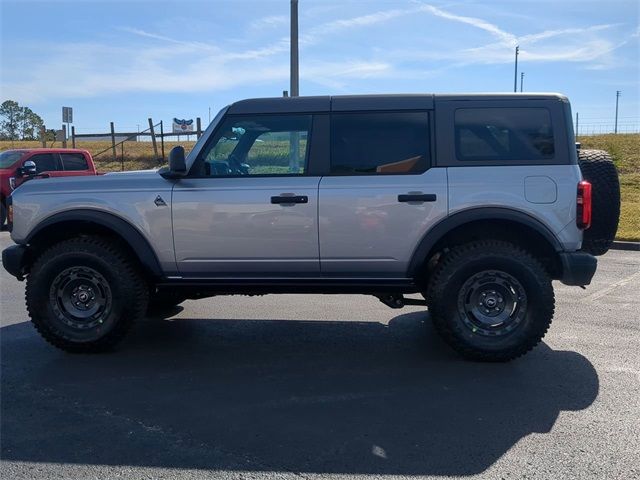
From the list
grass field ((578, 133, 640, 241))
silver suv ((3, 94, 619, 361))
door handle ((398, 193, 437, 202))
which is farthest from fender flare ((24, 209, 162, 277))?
grass field ((578, 133, 640, 241))

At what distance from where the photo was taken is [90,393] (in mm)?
4559

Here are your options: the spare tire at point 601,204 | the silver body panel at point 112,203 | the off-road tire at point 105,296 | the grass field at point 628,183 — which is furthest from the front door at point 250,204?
the grass field at point 628,183

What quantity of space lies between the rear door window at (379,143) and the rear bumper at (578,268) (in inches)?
52.5

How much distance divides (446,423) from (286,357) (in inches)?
69.2

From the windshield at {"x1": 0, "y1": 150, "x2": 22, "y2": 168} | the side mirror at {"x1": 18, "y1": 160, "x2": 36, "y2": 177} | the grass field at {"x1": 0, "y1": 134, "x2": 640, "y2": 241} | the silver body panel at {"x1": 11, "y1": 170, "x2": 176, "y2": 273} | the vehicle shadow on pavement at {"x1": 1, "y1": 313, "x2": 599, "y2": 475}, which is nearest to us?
the vehicle shadow on pavement at {"x1": 1, "y1": 313, "x2": 599, "y2": 475}

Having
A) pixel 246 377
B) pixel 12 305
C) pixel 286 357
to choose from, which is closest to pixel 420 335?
pixel 286 357

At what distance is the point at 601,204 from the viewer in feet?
17.8

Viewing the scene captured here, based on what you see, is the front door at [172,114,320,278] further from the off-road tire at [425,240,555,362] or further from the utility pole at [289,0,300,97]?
the utility pole at [289,0,300,97]

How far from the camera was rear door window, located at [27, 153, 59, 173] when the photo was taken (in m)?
16.0

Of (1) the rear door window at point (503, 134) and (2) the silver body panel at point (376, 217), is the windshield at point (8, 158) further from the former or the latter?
(1) the rear door window at point (503, 134)

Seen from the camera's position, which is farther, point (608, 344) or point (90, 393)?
point (608, 344)

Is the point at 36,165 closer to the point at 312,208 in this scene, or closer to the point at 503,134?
the point at 312,208

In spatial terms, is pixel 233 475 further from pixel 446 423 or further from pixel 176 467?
pixel 446 423

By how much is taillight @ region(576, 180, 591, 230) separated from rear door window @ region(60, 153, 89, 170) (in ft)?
47.5
